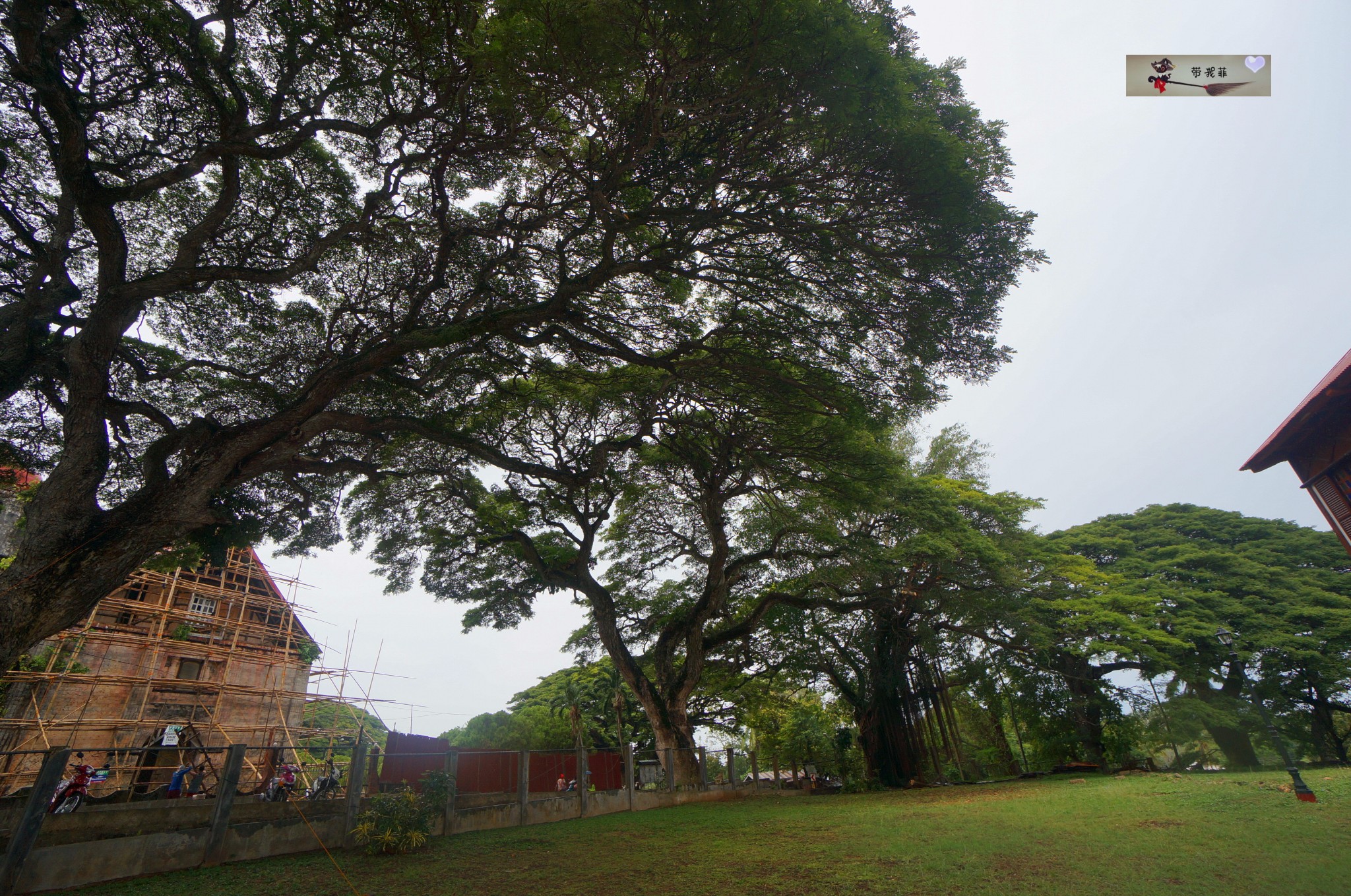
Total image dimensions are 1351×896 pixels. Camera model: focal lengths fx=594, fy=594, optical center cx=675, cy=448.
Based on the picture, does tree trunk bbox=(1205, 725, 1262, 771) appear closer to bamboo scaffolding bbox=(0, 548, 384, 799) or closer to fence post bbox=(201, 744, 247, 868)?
fence post bbox=(201, 744, 247, 868)

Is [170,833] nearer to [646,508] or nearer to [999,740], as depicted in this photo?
[646,508]

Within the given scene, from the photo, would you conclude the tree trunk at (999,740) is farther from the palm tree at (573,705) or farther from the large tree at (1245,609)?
the palm tree at (573,705)

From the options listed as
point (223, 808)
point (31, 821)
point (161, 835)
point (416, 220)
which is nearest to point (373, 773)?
point (223, 808)

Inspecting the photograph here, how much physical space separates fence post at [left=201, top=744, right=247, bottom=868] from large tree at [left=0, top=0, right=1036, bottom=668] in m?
2.24

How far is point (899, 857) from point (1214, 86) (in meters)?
9.32

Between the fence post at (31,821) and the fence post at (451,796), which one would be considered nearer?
the fence post at (31,821)

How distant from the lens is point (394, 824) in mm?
7246

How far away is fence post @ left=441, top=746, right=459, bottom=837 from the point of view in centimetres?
843

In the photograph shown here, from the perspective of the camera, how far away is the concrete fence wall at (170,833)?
5.18 metres

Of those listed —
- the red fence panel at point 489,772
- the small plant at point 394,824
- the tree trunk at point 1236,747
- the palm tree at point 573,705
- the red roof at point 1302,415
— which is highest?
the red roof at point 1302,415

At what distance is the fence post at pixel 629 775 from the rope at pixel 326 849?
21.1 ft

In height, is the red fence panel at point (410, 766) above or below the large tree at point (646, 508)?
below

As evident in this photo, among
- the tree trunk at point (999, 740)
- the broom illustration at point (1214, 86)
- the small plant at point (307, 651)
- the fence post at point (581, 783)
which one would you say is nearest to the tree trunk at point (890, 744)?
the tree trunk at point (999, 740)

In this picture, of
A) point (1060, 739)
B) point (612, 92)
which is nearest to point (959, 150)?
point (612, 92)
